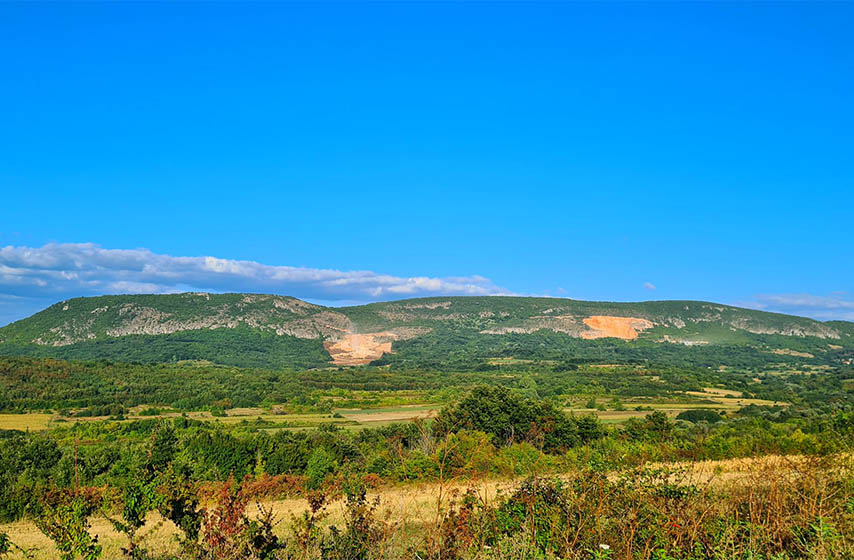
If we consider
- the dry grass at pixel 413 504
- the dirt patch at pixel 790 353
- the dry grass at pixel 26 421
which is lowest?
the dry grass at pixel 26 421

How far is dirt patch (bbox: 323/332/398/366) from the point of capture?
172500mm

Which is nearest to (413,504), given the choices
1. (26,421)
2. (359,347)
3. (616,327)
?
(26,421)

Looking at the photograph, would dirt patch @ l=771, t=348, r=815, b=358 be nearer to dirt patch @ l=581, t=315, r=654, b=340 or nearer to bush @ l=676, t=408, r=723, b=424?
dirt patch @ l=581, t=315, r=654, b=340

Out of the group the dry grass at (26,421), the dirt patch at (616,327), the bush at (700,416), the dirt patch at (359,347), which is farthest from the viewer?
the dirt patch at (616,327)

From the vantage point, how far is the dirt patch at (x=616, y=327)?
196375 mm

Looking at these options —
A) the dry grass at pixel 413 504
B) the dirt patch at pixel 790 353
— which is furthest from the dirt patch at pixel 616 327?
Result: the dry grass at pixel 413 504

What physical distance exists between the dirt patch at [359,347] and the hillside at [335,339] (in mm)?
324

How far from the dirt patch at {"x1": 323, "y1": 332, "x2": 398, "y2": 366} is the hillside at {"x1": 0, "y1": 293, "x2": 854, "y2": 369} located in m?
0.32

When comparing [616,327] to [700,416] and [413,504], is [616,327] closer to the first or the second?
[700,416]

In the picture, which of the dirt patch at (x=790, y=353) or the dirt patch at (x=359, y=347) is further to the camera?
the dirt patch at (x=359, y=347)

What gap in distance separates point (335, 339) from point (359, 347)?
812 centimetres

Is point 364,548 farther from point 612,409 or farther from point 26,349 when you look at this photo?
point 26,349

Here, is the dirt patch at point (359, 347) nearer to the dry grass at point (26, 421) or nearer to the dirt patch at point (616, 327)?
the dirt patch at point (616, 327)

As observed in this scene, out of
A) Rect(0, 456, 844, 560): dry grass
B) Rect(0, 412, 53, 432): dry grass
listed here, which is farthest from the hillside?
Rect(0, 456, 844, 560): dry grass
